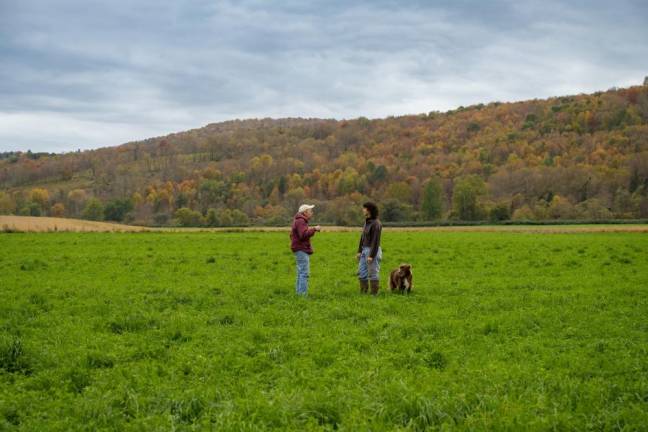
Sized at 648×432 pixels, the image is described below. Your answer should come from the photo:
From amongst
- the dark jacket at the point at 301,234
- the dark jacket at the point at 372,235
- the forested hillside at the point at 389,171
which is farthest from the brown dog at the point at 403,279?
the forested hillside at the point at 389,171

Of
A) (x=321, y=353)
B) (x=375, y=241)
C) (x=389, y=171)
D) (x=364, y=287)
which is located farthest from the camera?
(x=389, y=171)

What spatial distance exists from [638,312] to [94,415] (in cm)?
1114

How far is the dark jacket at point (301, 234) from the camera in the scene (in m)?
13.9

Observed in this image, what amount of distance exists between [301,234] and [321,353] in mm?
5311

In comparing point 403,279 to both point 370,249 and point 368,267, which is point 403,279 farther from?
point 370,249

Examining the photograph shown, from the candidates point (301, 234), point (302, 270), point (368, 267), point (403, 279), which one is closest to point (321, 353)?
point (301, 234)

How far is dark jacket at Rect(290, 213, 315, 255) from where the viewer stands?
1395cm

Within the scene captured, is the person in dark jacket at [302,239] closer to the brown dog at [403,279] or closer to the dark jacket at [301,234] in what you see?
the dark jacket at [301,234]

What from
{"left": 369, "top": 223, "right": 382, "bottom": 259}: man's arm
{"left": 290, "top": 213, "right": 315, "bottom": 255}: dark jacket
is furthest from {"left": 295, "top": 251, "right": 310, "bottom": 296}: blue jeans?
{"left": 369, "top": 223, "right": 382, "bottom": 259}: man's arm

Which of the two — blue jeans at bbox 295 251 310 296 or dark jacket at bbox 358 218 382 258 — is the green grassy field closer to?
blue jeans at bbox 295 251 310 296

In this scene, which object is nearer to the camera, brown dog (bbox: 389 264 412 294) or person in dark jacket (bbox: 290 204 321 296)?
person in dark jacket (bbox: 290 204 321 296)

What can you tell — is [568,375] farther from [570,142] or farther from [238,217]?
[570,142]

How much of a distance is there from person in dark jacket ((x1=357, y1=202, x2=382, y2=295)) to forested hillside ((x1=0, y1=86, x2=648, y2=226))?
81829 millimetres

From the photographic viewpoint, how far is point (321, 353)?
898cm
